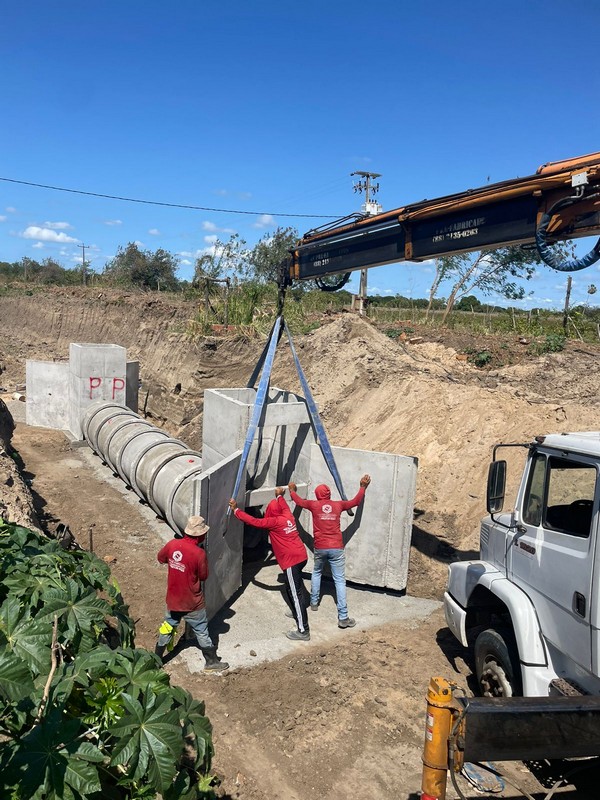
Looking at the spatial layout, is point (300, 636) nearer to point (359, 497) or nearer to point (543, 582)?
point (359, 497)

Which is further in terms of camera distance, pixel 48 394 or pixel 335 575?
pixel 48 394

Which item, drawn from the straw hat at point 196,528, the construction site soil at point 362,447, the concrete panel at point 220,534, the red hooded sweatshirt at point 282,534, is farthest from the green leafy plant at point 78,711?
the red hooded sweatshirt at point 282,534

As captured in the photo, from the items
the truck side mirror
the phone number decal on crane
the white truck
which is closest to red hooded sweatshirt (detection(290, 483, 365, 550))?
the white truck

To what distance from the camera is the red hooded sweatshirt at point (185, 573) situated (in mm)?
5875

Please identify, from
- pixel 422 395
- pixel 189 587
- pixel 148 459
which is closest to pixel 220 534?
pixel 189 587

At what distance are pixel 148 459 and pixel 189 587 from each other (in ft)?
18.3

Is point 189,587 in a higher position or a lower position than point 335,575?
higher

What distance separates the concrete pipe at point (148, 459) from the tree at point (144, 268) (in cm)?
2968

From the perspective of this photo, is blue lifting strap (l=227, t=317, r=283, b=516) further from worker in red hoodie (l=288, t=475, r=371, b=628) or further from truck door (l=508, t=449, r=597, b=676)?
truck door (l=508, t=449, r=597, b=676)

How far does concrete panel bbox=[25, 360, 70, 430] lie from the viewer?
1759 centimetres

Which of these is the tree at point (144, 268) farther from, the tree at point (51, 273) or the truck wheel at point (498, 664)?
the truck wheel at point (498, 664)

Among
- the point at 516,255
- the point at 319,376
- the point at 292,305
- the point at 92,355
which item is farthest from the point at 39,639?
the point at 516,255

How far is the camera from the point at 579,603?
157 inches

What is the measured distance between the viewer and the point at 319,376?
48.7ft
